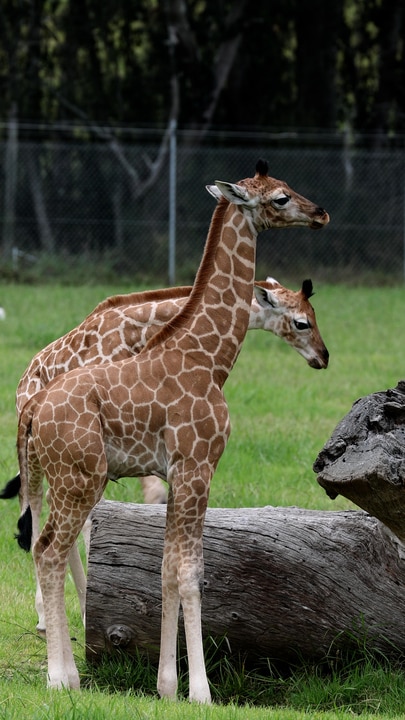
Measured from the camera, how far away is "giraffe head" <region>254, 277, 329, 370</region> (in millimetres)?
6898

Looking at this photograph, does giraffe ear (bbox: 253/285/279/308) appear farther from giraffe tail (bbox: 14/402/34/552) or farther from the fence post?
the fence post

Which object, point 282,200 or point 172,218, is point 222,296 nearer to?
point 282,200

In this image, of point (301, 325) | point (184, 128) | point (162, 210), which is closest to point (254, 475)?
point (301, 325)

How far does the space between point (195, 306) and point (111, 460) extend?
29.1 inches

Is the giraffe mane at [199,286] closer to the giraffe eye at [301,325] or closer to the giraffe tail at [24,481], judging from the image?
the giraffe tail at [24,481]

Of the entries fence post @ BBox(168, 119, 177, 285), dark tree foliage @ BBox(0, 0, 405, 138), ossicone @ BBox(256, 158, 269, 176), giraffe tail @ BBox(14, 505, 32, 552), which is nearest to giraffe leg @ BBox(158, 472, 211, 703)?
giraffe tail @ BBox(14, 505, 32, 552)

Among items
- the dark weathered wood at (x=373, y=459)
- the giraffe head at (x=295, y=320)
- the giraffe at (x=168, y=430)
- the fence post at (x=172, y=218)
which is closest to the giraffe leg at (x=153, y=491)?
the giraffe head at (x=295, y=320)

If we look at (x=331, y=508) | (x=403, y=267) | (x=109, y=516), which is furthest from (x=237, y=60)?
(x=109, y=516)

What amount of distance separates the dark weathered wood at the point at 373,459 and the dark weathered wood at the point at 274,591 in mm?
357

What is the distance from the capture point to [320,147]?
2233cm

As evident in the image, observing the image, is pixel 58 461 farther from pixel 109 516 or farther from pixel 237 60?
pixel 237 60

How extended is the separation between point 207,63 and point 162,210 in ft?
14.2

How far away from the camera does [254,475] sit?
8.01 metres

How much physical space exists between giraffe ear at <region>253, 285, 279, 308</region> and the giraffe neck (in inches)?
76.6
